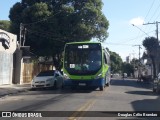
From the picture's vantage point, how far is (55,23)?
49656mm

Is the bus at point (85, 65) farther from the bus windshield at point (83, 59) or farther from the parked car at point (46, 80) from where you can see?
the parked car at point (46, 80)

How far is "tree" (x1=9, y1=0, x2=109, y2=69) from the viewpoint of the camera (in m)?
50.0

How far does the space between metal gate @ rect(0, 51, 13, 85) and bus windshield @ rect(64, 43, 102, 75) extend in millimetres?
9914

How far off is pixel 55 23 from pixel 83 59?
2359 cm

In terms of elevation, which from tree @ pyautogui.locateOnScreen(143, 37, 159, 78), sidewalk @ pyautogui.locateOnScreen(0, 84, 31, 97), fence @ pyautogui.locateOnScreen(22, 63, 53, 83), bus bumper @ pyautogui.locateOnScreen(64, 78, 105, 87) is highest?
tree @ pyautogui.locateOnScreen(143, 37, 159, 78)

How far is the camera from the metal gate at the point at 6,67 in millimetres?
35166

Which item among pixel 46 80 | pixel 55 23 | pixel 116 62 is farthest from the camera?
pixel 116 62

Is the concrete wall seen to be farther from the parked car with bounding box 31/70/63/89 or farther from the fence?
the parked car with bounding box 31/70/63/89

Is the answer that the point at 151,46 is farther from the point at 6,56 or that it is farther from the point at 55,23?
the point at 6,56

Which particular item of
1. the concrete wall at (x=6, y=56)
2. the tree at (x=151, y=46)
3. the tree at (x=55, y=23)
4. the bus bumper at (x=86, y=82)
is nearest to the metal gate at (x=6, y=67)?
the concrete wall at (x=6, y=56)

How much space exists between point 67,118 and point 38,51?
38777mm

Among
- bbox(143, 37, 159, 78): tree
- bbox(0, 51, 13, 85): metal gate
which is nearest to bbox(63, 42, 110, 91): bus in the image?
bbox(0, 51, 13, 85): metal gate

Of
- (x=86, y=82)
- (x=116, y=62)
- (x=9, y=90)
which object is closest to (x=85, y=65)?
(x=86, y=82)

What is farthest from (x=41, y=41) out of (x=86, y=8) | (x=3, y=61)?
(x=3, y=61)
